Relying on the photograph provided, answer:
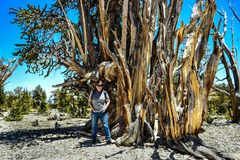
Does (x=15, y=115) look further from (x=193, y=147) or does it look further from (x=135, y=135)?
(x=193, y=147)

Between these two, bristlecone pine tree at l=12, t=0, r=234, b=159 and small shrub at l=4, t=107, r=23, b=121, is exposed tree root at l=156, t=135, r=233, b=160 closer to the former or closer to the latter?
bristlecone pine tree at l=12, t=0, r=234, b=159

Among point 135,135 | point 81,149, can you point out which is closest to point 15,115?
point 81,149

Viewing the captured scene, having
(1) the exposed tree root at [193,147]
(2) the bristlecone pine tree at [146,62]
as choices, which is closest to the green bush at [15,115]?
(2) the bristlecone pine tree at [146,62]

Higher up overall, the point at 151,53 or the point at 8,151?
the point at 151,53

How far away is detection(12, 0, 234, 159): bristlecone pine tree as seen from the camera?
209 inches

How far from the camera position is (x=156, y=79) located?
616cm

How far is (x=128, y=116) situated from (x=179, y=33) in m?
2.08

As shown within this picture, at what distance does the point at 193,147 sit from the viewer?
16.5ft

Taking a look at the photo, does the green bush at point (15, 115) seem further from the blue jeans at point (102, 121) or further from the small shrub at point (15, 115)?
the blue jeans at point (102, 121)

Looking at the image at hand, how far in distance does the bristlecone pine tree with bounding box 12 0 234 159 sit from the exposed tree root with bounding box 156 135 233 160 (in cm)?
2

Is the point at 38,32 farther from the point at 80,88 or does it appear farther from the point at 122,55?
the point at 122,55

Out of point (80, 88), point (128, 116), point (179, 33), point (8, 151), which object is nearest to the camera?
point (179, 33)

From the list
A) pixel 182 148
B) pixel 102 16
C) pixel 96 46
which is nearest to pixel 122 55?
pixel 102 16

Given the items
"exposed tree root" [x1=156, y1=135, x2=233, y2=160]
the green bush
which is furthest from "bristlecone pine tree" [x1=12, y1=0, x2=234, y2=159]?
the green bush
